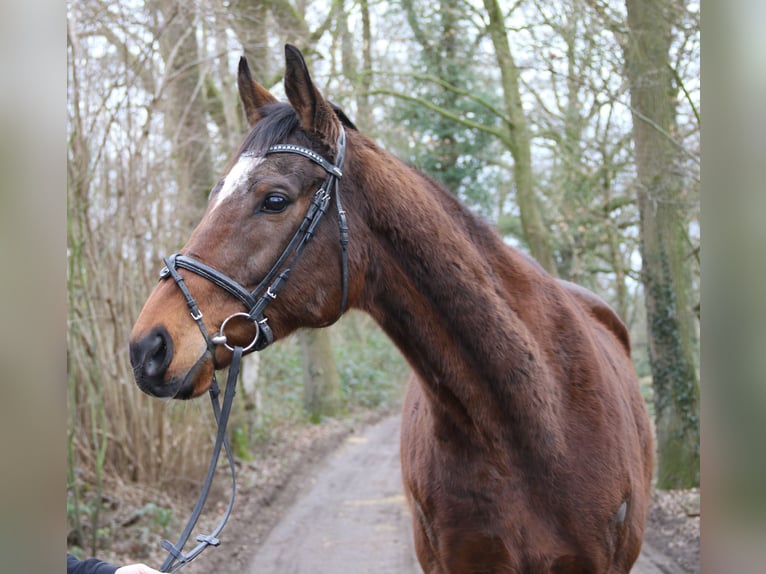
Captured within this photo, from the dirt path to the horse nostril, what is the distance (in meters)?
4.51

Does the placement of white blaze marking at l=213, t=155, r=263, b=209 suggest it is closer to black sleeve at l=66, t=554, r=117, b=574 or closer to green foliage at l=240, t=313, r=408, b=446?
black sleeve at l=66, t=554, r=117, b=574

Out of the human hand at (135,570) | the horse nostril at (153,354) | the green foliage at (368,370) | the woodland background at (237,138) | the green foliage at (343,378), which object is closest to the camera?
the human hand at (135,570)

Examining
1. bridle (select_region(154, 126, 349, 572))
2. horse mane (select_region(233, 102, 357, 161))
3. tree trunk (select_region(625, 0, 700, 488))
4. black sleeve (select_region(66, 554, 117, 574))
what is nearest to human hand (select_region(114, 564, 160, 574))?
black sleeve (select_region(66, 554, 117, 574))

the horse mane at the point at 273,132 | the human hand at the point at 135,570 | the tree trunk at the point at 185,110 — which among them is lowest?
the human hand at the point at 135,570

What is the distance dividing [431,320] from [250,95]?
1.18 m

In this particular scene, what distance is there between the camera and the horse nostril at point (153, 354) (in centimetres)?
206

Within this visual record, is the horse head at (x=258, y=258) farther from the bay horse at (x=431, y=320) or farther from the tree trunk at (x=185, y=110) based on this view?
the tree trunk at (x=185, y=110)

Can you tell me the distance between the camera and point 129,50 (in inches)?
245

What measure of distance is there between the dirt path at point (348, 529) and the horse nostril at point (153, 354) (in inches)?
178

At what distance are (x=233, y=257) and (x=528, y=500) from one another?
1544 millimetres

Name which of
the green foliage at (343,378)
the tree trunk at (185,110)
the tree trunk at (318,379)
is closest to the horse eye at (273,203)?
the tree trunk at (185,110)

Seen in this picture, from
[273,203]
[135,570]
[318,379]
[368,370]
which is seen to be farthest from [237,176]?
[368,370]

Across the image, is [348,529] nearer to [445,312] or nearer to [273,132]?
[445,312]

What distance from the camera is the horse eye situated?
2375 millimetres
